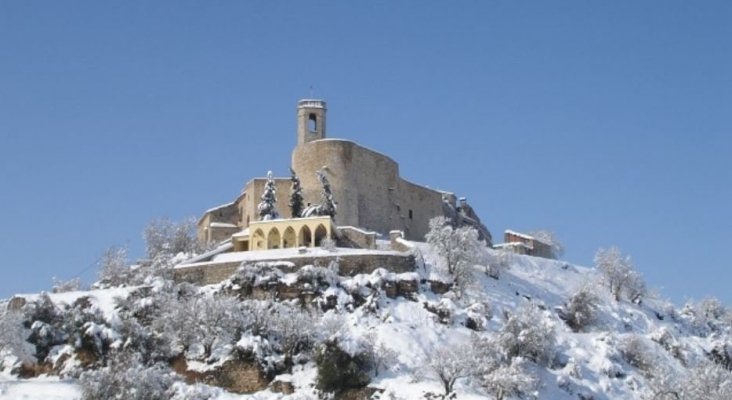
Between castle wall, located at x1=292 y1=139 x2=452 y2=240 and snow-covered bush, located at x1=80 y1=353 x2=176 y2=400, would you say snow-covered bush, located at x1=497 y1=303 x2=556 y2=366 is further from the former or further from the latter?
castle wall, located at x1=292 y1=139 x2=452 y2=240

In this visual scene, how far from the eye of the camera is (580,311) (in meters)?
75.5

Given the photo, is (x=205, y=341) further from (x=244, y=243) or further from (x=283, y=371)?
(x=244, y=243)

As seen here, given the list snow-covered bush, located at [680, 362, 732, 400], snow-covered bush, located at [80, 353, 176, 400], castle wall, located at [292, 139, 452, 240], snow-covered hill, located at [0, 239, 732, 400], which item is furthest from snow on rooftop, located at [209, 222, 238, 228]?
snow-covered bush, located at [680, 362, 732, 400]

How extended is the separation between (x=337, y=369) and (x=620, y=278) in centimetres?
2471

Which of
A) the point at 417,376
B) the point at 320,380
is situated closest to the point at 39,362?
the point at 320,380

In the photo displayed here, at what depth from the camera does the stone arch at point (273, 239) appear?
76625 millimetres

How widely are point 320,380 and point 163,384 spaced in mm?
7148

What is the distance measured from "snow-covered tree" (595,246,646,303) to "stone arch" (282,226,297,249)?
18.9 m

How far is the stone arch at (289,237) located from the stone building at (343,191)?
131 inches

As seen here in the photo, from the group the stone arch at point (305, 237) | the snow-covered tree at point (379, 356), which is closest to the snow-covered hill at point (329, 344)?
the snow-covered tree at point (379, 356)

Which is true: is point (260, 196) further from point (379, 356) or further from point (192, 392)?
point (192, 392)

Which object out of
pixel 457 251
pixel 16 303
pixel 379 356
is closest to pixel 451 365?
pixel 379 356

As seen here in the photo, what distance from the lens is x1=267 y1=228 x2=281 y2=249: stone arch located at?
76625 millimetres

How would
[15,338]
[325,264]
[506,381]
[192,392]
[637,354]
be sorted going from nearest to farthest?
[192,392]
[506,381]
[15,338]
[325,264]
[637,354]
